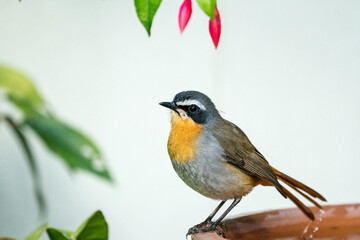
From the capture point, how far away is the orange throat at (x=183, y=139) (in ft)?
7.32

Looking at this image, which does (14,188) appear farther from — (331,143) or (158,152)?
(331,143)

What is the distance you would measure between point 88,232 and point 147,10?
0.81 meters

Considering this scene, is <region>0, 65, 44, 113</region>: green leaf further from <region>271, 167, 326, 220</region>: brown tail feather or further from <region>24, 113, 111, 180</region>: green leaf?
<region>271, 167, 326, 220</region>: brown tail feather

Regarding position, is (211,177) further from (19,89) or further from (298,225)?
(19,89)

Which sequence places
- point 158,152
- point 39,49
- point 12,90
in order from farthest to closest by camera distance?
1. point 158,152
2. point 39,49
3. point 12,90

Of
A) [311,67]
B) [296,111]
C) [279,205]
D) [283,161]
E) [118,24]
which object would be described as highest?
[118,24]

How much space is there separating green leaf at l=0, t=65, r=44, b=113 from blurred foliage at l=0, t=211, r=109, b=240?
0.38 meters

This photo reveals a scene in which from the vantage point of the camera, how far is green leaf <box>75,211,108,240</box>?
1.88 metres

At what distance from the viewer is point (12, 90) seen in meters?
2.01

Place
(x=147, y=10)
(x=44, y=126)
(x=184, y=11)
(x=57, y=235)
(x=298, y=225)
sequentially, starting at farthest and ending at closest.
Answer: (x=298, y=225) < (x=44, y=126) < (x=57, y=235) < (x=184, y=11) < (x=147, y=10)

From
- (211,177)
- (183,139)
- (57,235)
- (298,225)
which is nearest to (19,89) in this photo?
(57,235)

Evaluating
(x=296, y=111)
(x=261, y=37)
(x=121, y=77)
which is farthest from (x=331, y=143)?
(x=121, y=77)

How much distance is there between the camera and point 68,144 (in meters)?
2.03

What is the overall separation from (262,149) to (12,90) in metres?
2.14
